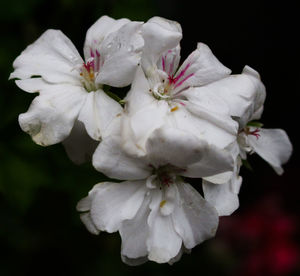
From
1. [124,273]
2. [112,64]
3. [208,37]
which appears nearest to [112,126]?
[112,64]

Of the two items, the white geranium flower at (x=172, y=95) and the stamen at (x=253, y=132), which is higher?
the white geranium flower at (x=172, y=95)

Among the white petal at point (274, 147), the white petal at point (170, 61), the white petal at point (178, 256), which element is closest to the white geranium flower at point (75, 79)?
the white petal at point (170, 61)

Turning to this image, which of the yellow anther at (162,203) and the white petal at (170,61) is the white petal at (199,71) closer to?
the white petal at (170,61)

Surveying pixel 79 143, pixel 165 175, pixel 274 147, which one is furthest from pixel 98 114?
pixel 274 147

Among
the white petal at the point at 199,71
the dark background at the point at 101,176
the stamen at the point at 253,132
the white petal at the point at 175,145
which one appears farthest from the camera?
the dark background at the point at 101,176

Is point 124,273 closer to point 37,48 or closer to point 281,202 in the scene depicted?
point 281,202

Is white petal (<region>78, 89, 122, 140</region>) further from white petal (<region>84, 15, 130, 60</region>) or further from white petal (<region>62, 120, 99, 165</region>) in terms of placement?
white petal (<region>84, 15, 130, 60</region>)

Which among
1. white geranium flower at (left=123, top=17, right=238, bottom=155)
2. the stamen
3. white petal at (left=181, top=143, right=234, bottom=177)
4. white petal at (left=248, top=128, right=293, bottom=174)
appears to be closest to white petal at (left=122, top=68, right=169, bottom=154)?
white geranium flower at (left=123, top=17, right=238, bottom=155)

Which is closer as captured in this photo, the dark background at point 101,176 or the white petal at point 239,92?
the white petal at point 239,92

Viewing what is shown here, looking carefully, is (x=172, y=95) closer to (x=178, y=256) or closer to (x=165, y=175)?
(x=165, y=175)
